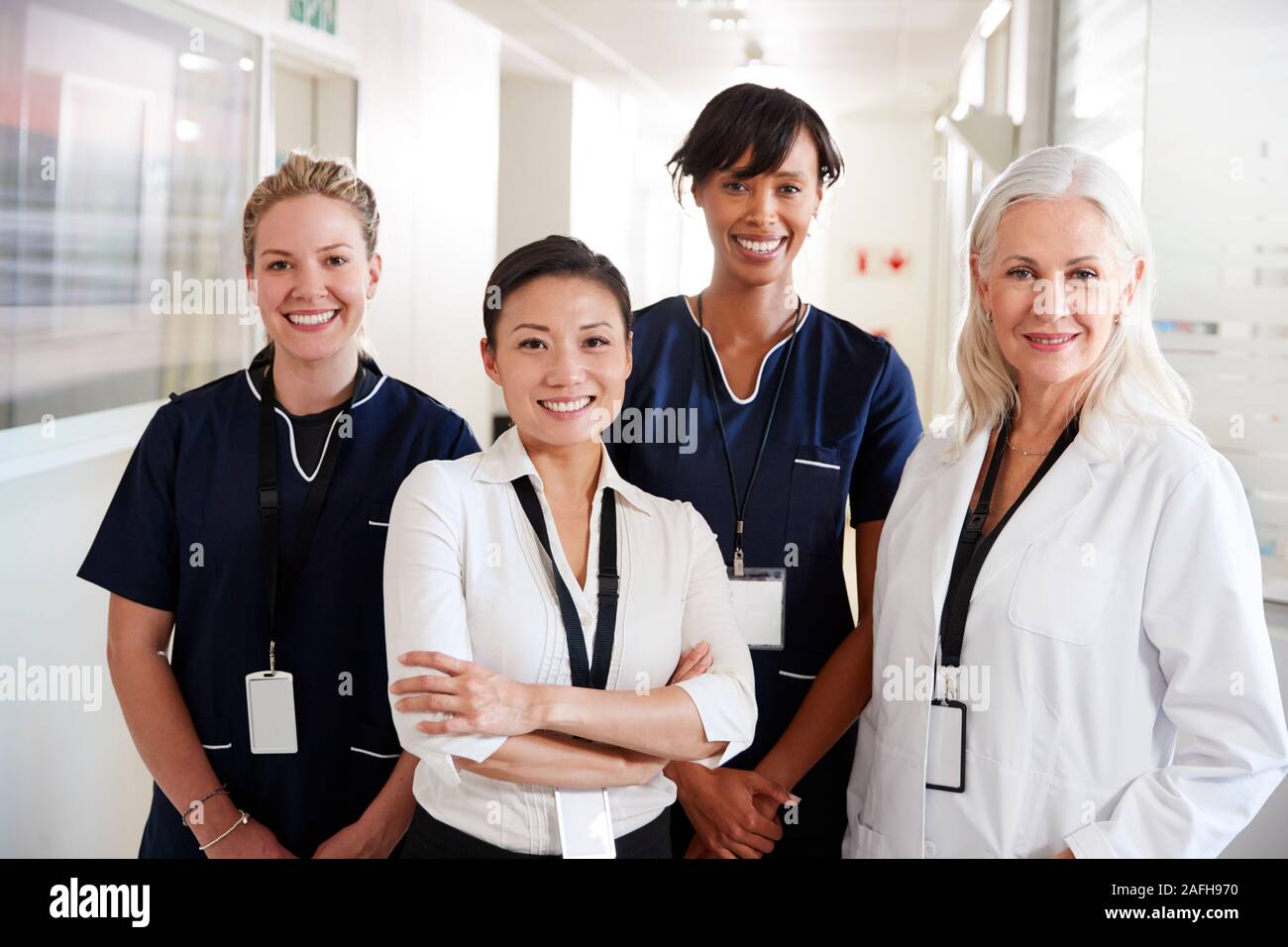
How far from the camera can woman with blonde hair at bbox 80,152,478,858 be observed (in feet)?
5.53

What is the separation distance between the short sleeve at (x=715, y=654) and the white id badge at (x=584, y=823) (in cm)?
15

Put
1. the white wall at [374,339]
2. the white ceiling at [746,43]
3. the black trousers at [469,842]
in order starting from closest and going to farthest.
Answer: the black trousers at [469,842] → the white wall at [374,339] → the white ceiling at [746,43]

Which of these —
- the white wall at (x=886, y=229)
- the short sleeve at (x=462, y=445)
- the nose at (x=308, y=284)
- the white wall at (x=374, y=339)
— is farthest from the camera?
the white wall at (x=886, y=229)

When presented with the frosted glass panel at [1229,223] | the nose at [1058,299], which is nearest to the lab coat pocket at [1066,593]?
the nose at [1058,299]

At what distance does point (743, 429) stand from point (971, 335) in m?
0.43

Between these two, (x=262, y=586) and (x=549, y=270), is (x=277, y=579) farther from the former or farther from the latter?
(x=549, y=270)

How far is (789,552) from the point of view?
73.5 inches

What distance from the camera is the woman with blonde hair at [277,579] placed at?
1687 millimetres

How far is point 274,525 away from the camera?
1.67 m

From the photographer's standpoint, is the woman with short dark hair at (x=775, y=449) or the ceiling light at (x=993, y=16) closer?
the woman with short dark hair at (x=775, y=449)

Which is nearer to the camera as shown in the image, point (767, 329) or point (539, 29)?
point (767, 329)

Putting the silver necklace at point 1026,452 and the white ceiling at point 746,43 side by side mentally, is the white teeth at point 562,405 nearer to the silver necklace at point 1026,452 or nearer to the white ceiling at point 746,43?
the silver necklace at point 1026,452
